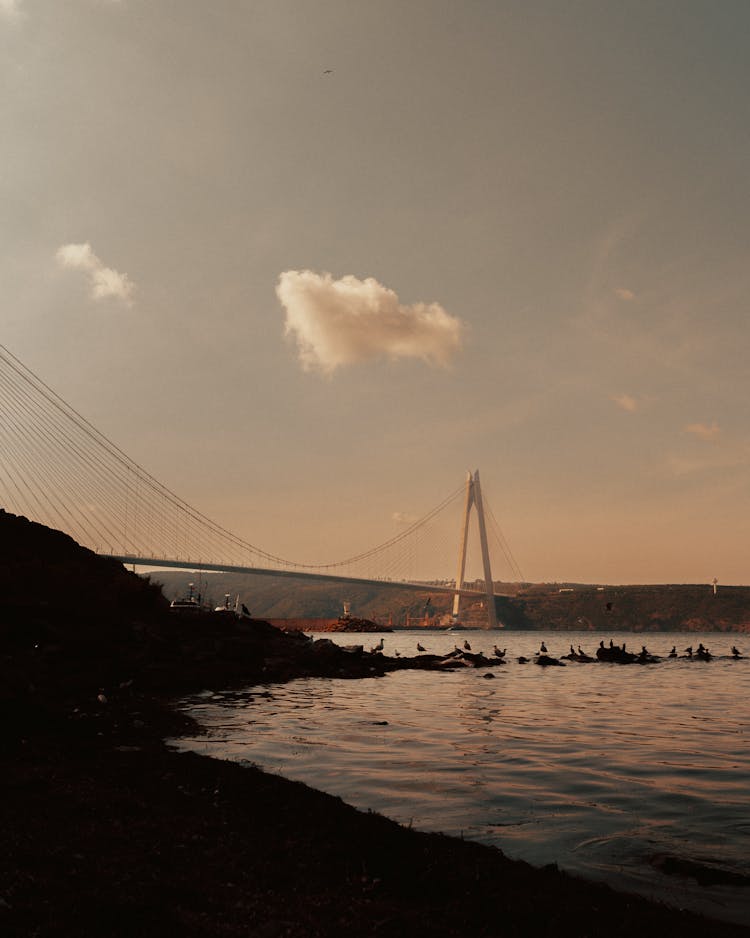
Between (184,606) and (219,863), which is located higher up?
(184,606)

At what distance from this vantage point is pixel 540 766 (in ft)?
46.4

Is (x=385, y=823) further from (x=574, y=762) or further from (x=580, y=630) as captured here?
(x=580, y=630)

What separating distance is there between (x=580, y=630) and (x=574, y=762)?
6994 inches

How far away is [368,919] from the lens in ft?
19.2

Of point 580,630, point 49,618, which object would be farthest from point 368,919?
point 580,630

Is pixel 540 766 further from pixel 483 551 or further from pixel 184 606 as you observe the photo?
pixel 483 551

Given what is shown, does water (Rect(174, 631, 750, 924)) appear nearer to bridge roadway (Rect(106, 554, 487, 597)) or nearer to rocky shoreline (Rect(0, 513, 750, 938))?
rocky shoreline (Rect(0, 513, 750, 938))

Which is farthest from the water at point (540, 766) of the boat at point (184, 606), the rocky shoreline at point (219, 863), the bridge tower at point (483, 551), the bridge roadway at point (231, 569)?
the bridge tower at point (483, 551)

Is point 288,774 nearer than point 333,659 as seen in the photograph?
Yes

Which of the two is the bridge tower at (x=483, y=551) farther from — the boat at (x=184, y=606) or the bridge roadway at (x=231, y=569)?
the boat at (x=184, y=606)

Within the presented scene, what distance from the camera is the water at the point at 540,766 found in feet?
29.0

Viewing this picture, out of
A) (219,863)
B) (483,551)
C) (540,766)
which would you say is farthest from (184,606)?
(483,551)

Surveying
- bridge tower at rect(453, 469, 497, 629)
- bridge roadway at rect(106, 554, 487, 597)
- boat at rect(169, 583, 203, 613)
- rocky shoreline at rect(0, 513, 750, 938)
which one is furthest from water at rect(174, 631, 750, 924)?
bridge tower at rect(453, 469, 497, 629)

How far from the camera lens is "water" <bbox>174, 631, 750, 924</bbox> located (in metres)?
8.84
